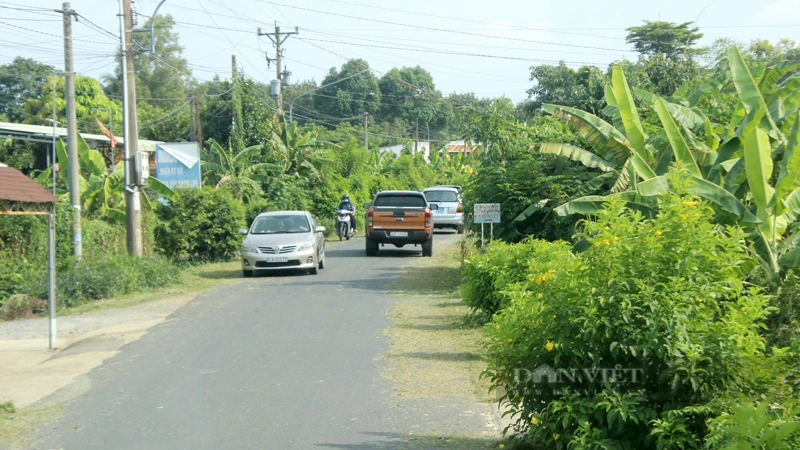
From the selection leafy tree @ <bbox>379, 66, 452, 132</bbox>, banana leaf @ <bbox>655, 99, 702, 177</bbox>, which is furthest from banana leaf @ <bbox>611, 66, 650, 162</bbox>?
leafy tree @ <bbox>379, 66, 452, 132</bbox>

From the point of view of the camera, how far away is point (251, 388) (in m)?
9.21

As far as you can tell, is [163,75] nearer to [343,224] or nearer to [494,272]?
[343,224]

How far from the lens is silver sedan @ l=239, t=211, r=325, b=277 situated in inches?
808

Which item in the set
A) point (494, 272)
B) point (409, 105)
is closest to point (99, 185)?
point (494, 272)

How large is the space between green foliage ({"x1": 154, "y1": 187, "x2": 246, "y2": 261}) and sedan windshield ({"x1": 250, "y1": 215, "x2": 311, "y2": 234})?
2.76 meters

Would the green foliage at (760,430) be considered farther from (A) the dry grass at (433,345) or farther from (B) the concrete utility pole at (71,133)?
(B) the concrete utility pole at (71,133)

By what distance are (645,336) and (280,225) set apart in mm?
16874

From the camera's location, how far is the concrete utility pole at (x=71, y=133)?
19.2 meters

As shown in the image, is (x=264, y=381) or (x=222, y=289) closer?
(x=264, y=381)

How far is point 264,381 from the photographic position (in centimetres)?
955

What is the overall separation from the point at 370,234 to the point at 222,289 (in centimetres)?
736

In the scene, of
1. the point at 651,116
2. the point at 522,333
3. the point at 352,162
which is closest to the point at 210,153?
the point at 352,162

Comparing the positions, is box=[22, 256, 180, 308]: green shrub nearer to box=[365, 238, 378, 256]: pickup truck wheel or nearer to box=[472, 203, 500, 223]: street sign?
box=[365, 238, 378, 256]: pickup truck wheel

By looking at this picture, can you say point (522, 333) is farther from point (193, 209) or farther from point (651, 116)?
point (193, 209)
